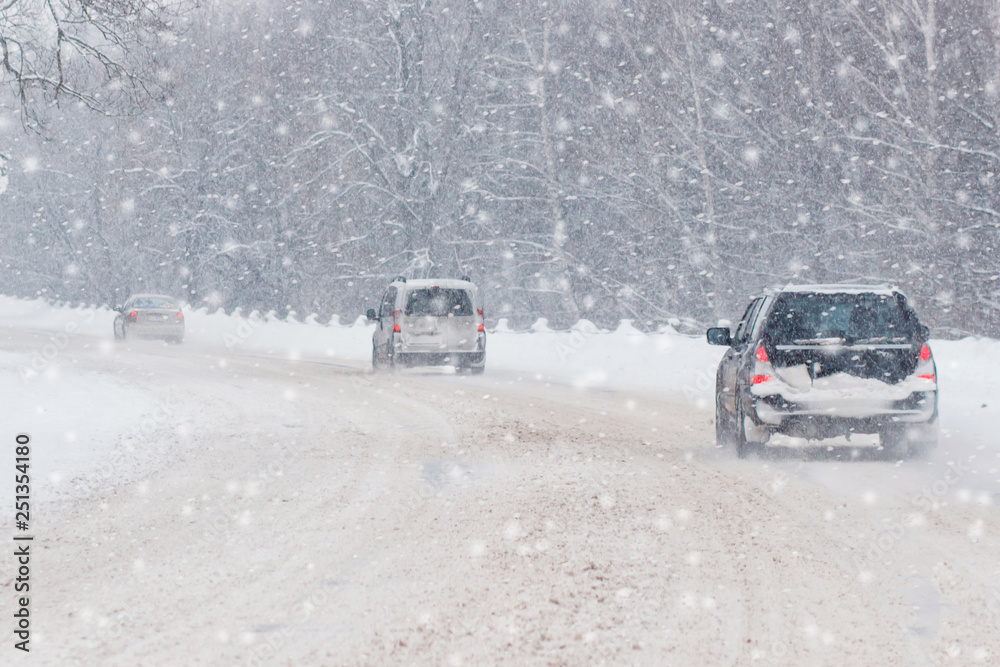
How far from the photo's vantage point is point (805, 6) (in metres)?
28.8

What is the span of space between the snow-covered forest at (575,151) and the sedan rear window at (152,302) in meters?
5.55

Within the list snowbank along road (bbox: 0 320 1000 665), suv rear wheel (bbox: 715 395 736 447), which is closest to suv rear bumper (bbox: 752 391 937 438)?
snowbank along road (bbox: 0 320 1000 665)

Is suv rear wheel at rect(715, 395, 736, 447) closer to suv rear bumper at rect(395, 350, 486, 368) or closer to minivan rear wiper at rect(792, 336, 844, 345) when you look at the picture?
minivan rear wiper at rect(792, 336, 844, 345)

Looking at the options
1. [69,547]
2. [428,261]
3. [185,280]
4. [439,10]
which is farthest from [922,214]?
[185,280]

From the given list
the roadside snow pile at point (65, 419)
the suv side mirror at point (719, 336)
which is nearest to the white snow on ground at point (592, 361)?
the roadside snow pile at point (65, 419)

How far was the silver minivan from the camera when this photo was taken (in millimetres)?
21781

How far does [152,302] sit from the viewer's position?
36438 mm

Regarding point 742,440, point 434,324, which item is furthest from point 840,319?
point 434,324

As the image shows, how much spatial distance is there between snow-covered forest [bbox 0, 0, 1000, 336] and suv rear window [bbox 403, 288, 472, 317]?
6293 mm

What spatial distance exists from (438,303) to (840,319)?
1186 cm

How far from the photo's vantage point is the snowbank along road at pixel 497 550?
478cm

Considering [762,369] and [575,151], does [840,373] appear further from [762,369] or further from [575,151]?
[575,151]

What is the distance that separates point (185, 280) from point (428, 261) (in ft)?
62.1

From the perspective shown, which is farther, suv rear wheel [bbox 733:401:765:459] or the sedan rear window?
the sedan rear window
